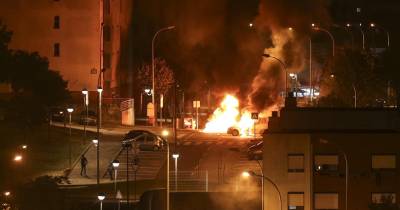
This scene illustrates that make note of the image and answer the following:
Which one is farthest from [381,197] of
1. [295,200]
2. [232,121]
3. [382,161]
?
[232,121]

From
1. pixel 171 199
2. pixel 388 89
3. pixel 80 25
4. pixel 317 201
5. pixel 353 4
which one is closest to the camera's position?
pixel 317 201

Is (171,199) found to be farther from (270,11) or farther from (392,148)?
(270,11)

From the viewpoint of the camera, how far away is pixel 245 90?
99688 millimetres

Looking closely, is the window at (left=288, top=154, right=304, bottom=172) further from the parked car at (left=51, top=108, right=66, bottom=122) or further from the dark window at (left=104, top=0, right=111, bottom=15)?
the dark window at (left=104, top=0, right=111, bottom=15)

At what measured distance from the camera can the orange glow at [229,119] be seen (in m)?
86.5

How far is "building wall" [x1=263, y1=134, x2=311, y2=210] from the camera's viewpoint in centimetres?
5128

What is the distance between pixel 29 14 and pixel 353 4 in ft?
180

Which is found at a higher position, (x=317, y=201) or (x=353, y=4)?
(x=353, y=4)

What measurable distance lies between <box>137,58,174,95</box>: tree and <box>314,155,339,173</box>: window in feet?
170

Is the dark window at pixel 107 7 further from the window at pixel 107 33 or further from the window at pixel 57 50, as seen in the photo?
the window at pixel 57 50

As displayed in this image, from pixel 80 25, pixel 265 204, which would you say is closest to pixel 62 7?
pixel 80 25

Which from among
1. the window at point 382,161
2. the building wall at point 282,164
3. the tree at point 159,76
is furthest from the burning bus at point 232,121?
the window at point 382,161

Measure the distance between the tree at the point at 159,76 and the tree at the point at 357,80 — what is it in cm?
2258

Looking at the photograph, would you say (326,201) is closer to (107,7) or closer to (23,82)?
(23,82)
